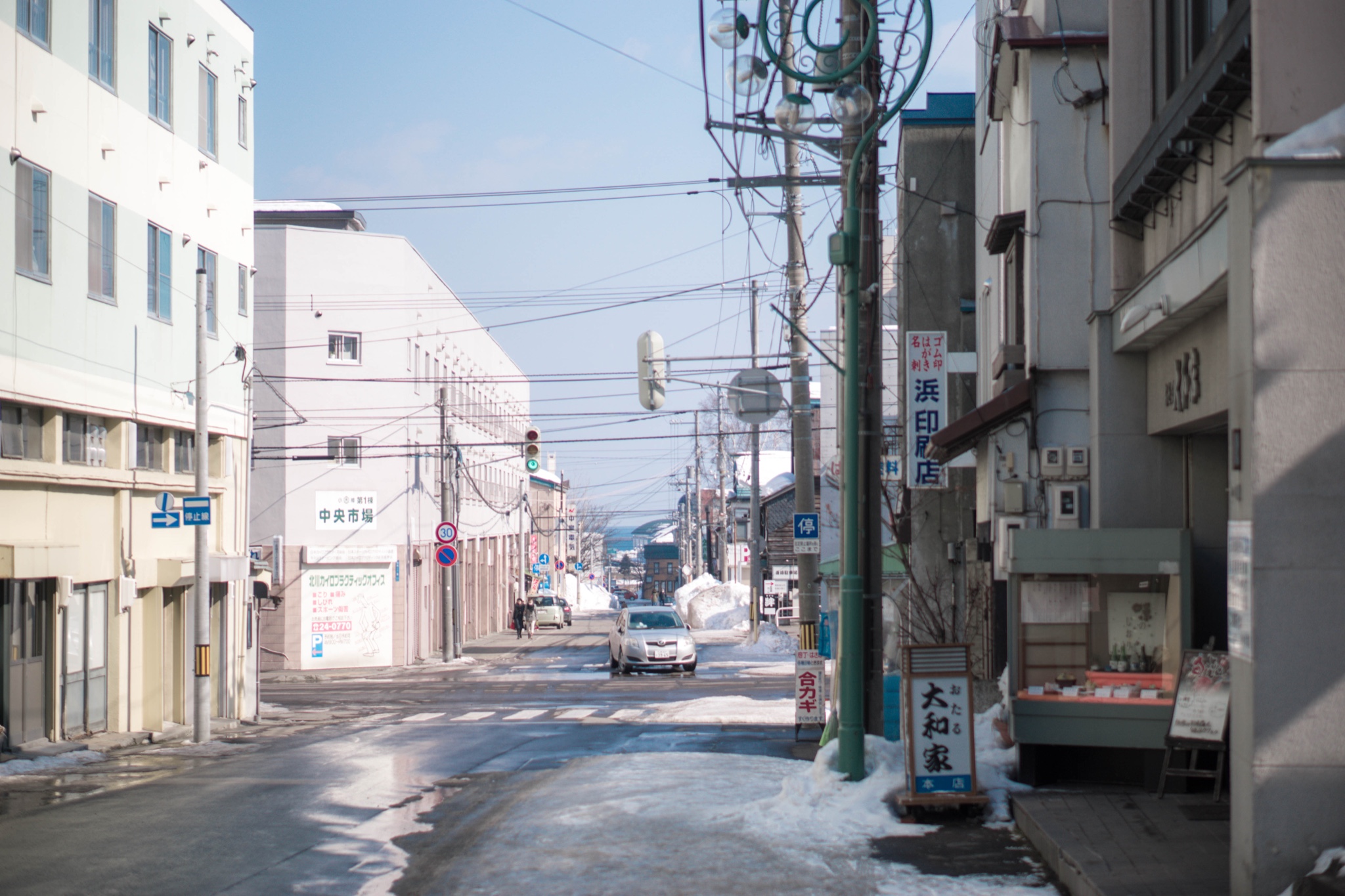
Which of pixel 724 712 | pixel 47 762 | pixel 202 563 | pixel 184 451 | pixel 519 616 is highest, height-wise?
pixel 184 451

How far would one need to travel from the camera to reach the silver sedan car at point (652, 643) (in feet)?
105

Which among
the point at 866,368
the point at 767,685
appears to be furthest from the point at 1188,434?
the point at 767,685

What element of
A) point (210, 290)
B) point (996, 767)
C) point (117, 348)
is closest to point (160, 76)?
point (210, 290)

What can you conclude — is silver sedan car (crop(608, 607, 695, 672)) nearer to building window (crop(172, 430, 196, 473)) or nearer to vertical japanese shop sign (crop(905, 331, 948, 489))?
building window (crop(172, 430, 196, 473))

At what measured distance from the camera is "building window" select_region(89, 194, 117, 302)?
1984 cm

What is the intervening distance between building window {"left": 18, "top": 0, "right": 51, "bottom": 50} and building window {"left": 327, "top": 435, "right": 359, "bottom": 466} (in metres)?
21.2

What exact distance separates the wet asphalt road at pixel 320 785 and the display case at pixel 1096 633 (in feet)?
17.0

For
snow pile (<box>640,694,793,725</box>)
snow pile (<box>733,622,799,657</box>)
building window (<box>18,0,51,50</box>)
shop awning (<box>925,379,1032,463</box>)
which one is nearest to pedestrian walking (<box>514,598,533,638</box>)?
snow pile (<box>733,622,799,657</box>)

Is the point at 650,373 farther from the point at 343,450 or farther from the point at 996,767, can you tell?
the point at 343,450

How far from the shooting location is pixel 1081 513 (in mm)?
A: 13305

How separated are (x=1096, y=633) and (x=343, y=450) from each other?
31266 mm

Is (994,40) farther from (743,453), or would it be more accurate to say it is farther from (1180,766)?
(743,453)

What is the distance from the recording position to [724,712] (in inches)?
865

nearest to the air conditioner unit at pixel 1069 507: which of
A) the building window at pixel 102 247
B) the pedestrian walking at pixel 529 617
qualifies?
the building window at pixel 102 247
